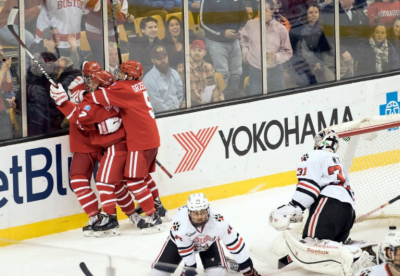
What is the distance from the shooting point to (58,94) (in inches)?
236

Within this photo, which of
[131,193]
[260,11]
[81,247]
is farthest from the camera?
[260,11]

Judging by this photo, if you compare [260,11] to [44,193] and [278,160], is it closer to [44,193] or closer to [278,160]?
[278,160]

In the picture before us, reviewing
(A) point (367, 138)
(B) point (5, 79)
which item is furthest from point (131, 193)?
(A) point (367, 138)

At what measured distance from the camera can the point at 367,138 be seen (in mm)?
6398

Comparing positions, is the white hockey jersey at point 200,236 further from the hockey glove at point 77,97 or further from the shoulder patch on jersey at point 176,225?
the hockey glove at point 77,97

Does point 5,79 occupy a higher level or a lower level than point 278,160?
higher

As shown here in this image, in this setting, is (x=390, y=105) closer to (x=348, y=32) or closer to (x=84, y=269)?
(x=348, y=32)

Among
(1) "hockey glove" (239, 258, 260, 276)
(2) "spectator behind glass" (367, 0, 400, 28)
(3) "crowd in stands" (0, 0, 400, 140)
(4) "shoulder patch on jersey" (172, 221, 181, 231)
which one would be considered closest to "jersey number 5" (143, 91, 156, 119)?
(3) "crowd in stands" (0, 0, 400, 140)

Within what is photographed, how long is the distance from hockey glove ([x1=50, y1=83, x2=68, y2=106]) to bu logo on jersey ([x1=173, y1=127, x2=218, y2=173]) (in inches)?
Answer: 41.8

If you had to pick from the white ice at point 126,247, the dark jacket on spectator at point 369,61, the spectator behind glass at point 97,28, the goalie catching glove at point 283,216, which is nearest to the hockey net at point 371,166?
the white ice at point 126,247

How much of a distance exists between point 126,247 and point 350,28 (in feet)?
9.88

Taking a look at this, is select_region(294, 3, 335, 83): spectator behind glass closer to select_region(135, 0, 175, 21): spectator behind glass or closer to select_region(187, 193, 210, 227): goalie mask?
select_region(135, 0, 175, 21): spectator behind glass

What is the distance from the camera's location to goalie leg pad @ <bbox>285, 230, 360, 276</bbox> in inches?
204

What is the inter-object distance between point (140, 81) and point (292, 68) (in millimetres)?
1751
